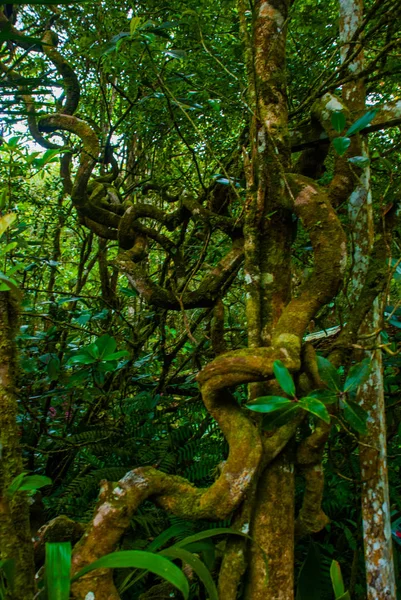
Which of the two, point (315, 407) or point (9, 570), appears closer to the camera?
point (9, 570)

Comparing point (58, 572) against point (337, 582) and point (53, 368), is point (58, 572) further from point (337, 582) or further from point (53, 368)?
point (53, 368)

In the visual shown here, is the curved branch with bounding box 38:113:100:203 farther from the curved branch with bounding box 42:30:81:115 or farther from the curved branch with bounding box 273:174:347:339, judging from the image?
the curved branch with bounding box 273:174:347:339

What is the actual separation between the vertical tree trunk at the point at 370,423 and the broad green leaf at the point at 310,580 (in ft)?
1.08

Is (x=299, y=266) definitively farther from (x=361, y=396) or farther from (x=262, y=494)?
(x=262, y=494)

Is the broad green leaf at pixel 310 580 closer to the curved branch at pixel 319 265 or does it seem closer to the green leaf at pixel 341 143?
the curved branch at pixel 319 265

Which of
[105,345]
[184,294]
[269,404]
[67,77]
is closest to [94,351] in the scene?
[105,345]

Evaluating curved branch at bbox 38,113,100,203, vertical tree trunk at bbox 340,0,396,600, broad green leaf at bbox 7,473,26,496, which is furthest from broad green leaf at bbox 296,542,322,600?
curved branch at bbox 38,113,100,203

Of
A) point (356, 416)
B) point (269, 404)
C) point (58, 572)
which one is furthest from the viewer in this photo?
point (356, 416)

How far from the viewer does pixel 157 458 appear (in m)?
2.56

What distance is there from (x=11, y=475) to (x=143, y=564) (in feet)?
1.27

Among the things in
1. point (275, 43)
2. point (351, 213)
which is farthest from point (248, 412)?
point (275, 43)

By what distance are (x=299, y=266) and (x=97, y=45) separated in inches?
86.3

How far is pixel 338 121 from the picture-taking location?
4.82 feet

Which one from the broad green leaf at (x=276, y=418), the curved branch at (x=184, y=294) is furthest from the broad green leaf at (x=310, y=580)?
the curved branch at (x=184, y=294)
